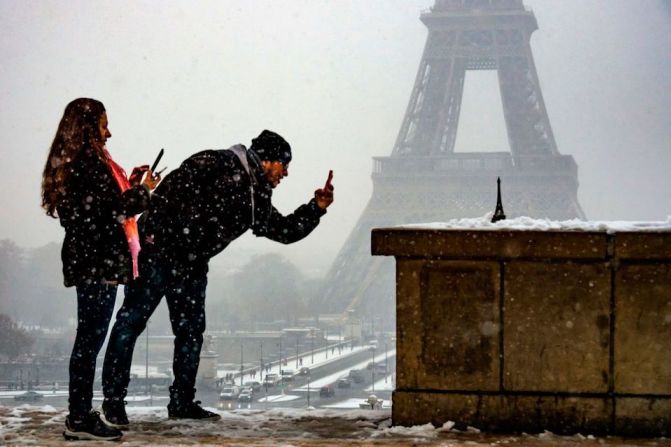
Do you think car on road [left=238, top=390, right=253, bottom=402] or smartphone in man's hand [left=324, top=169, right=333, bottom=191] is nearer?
smartphone in man's hand [left=324, top=169, right=333, bottom=191]

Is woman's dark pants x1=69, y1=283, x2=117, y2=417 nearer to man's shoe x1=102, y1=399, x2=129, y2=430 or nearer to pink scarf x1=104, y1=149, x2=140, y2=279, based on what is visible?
pink scarf x1=104, y1=149, x2=140, y2=279

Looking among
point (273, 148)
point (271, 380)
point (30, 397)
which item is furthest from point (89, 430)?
point (271, 380)

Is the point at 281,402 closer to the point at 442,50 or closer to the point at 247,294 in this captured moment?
the point at 442,50

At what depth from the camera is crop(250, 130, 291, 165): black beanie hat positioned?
4590 millimetres

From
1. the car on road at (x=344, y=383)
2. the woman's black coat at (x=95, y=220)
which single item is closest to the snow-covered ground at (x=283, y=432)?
the woman's black coat at (x=95, y=220)

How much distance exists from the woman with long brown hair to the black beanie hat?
0.66 m

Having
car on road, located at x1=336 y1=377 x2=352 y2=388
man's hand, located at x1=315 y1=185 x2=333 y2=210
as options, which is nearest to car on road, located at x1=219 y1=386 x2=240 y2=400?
car on road, located at x1=336 y1=377 x2=352 y2=388

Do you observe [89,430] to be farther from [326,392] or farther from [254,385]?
[254,385]

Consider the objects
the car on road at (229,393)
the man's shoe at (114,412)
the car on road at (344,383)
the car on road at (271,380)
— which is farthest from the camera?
the car on road at (344,383)

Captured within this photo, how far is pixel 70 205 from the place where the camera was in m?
4.08

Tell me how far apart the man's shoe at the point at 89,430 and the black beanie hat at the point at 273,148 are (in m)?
1.27

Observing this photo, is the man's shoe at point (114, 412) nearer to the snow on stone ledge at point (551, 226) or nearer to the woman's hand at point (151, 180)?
the woman's hand at point (151, 180)

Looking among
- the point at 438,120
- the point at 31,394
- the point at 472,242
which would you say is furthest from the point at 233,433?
the point at 438,120

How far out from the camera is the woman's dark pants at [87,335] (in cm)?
406
